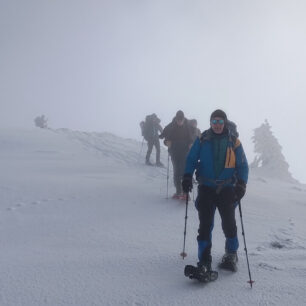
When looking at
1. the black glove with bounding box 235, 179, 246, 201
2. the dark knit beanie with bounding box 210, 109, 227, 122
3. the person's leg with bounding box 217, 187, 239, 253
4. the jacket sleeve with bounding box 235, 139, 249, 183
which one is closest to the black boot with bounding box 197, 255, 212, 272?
the person's leg with bounding box 217, 187, 239, 253

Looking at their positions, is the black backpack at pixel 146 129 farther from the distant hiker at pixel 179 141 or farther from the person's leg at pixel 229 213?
the person's leg at pixel 229 213

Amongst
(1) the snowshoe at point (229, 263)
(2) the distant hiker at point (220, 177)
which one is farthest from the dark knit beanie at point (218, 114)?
(1) the snowshoe at point (229, 263)

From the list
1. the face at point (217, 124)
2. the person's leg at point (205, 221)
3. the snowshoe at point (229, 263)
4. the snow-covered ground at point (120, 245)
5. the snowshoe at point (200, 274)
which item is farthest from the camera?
the face at point (217, 124)

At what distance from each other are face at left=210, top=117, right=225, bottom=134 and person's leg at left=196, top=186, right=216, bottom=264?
3.29 feet

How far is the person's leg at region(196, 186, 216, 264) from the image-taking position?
5883 millimetres

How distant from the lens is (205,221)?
609 cm

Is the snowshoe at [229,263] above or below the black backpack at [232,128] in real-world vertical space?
below

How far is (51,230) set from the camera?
8.29m

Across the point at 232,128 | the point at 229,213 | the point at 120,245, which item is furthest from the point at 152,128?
the point at 229,213

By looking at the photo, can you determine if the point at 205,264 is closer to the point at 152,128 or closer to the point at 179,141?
the point at 179,141

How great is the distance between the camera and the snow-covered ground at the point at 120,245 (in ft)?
16.8

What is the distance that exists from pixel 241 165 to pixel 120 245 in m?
2.86

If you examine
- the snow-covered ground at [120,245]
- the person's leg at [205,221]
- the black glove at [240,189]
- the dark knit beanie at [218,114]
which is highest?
the dark knit beanie at [218,114]

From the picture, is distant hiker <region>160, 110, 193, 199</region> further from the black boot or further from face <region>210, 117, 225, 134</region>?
the black boot
